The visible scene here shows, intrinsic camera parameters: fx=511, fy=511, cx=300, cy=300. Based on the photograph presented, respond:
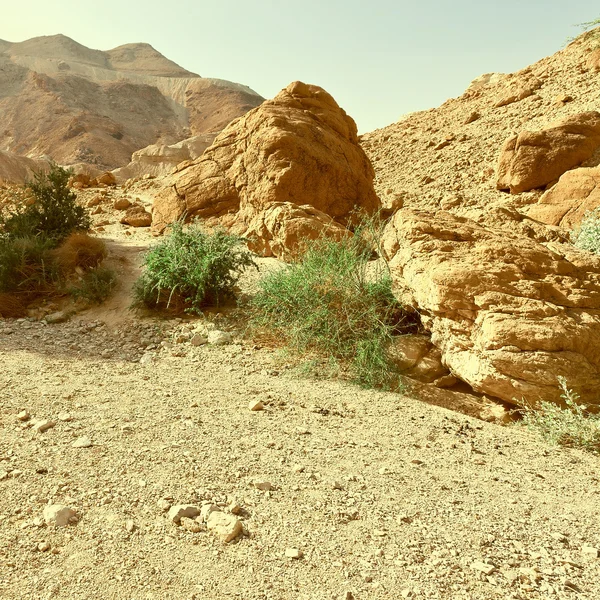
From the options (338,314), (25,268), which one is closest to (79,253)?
(25,268)

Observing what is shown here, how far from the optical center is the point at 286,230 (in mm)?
6332

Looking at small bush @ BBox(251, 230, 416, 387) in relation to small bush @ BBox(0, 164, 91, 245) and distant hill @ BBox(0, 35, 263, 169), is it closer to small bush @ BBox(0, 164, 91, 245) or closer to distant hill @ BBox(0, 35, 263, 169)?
small bush @ BBox(0, 164, 91, 245)

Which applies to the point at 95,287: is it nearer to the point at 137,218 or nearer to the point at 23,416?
the point at 23,416

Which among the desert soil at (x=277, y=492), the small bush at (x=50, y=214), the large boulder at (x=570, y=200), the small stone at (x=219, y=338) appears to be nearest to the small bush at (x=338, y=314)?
the small stone at (x=219, y=338)

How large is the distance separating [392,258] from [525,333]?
1509 millimetres

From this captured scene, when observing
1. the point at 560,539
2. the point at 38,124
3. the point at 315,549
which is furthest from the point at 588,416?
the point at 38,124

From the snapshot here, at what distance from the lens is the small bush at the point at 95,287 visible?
582 cm

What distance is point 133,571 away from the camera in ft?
5.99

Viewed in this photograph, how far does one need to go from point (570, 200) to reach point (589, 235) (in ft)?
6.32

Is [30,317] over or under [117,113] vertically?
under

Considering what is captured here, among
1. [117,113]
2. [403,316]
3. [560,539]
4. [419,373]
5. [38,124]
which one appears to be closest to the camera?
[560,539]

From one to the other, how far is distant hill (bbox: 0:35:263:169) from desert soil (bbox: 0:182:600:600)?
2856cm

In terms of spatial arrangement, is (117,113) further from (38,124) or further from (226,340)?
(226,340)

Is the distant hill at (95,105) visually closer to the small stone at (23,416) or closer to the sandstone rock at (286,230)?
the sandstone rock at (286,230)
